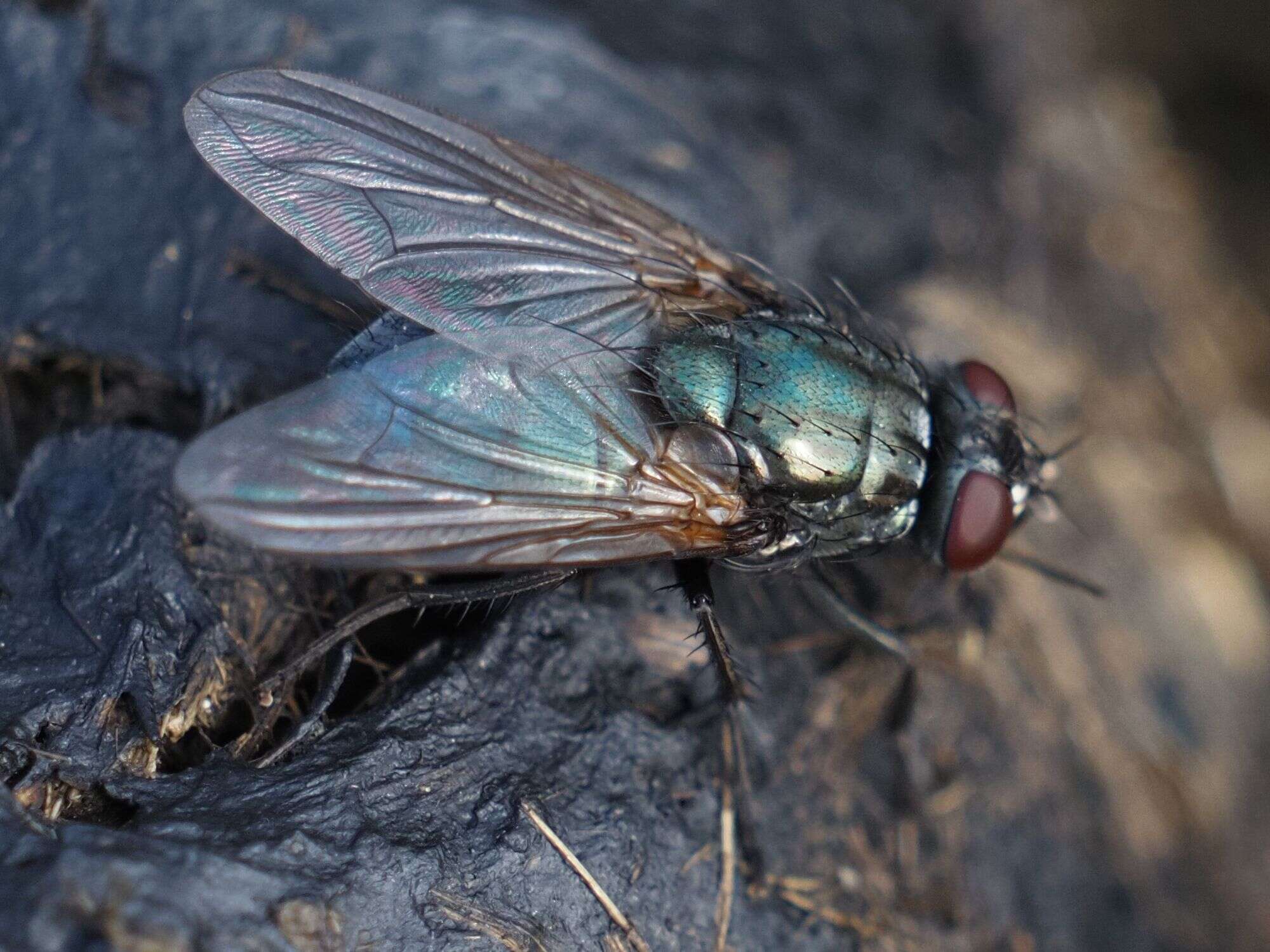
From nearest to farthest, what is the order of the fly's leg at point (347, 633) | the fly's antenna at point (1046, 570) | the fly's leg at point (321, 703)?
1. the fly's leg at point (321, 703)
2. the fly's leg at point (347, 633)
3. the fly's antenna at point (1046, 570)

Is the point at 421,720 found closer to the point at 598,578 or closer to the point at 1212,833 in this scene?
the point at 598,578

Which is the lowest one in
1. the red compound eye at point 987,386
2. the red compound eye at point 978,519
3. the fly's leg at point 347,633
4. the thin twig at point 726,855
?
the thin twig at point 726,855

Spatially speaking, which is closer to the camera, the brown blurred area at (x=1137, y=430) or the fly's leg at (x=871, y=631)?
the fly's leg at (x=871, y=631)

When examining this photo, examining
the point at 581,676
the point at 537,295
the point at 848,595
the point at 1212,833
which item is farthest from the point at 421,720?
the point at 1212,833

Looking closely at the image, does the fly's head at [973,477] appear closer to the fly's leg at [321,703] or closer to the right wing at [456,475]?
the right wing at [456,475]

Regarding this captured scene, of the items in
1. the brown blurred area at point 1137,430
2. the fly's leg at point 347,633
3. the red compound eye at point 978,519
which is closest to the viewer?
the fly's leg at point 347,633

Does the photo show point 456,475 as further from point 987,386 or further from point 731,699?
point 987,386

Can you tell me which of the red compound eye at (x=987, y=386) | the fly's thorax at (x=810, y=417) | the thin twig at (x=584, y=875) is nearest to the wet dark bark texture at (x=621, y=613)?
the thin twig at (x=584, y=875)
